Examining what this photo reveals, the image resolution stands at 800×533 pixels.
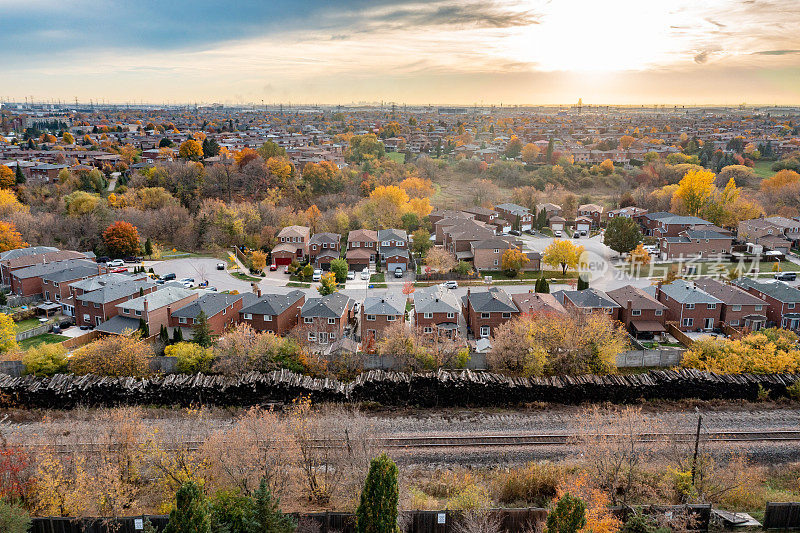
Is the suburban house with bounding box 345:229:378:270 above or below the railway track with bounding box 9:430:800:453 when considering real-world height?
above

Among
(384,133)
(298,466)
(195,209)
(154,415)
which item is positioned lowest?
(154,415)

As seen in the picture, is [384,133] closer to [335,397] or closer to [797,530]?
[335,397]

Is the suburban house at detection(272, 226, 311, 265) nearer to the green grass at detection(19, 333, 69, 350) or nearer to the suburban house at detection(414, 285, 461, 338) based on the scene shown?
the green grass at detection(19, 333, 69, 350)

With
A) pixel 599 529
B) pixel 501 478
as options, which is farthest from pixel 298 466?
pixel 599 529

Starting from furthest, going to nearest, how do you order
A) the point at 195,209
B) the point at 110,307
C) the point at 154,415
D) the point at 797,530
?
1. the point at 195,209
2. the point at 110,307
3. the point at 154,415
4. the point at 797,530

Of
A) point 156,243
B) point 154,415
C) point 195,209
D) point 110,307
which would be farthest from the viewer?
point 195,209

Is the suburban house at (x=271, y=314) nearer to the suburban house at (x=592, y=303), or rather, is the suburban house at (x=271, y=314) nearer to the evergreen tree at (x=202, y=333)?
the evergreen tree at (x=202, y=333)

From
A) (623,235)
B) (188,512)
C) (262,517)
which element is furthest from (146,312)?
(623,235)

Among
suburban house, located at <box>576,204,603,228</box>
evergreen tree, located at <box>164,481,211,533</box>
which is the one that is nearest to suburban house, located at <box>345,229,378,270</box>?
suburban house, located at <box>576,204,603,228</box>
